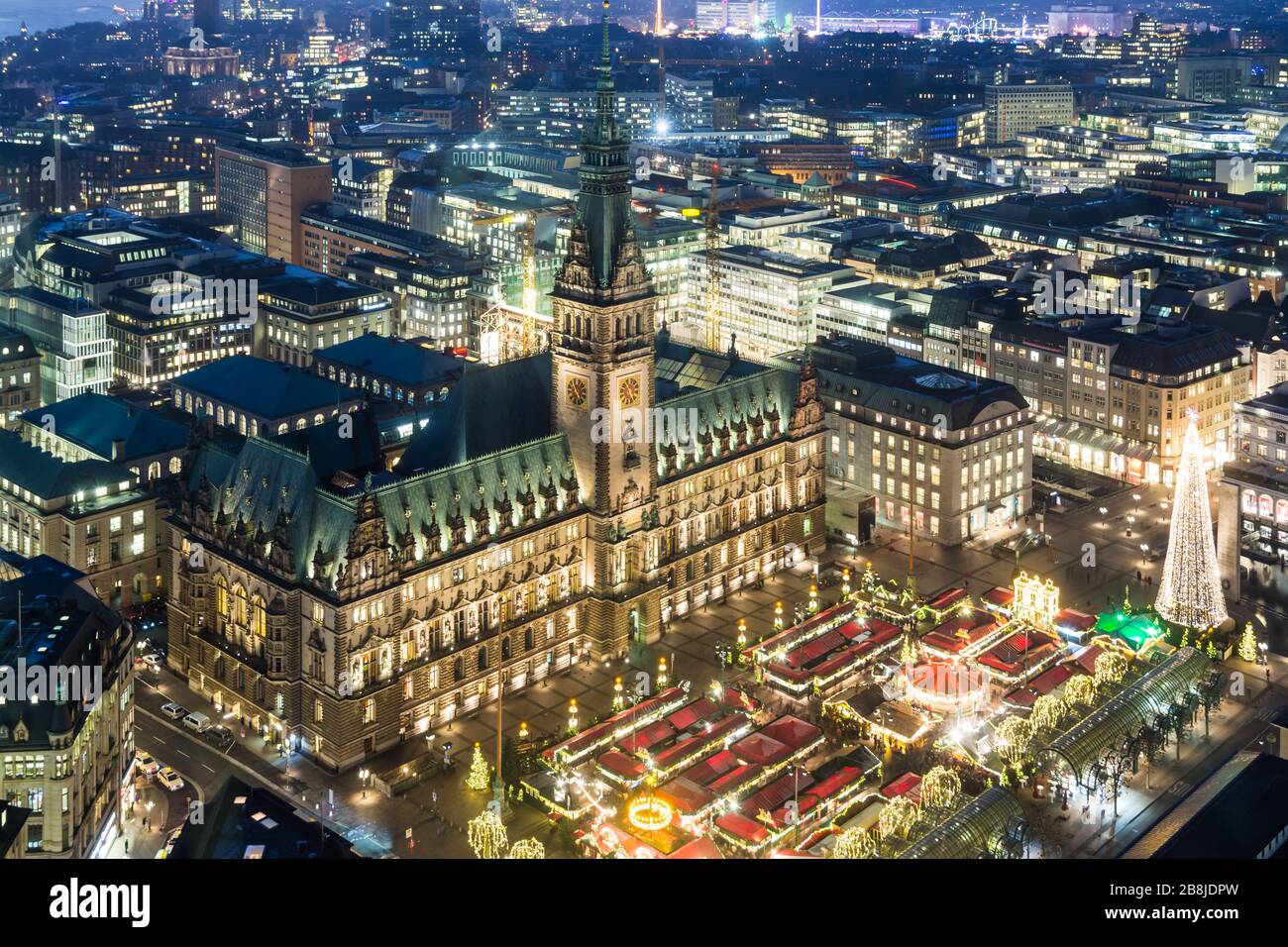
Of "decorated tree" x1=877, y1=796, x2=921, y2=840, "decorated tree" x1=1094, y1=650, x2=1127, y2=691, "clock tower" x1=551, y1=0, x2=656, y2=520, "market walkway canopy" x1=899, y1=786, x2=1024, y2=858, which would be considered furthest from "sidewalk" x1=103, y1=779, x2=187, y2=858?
"decorated tree" x1=1094, y1=650, x2=1127, y2=691

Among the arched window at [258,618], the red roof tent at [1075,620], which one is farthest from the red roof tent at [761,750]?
the arched window at [258,618]

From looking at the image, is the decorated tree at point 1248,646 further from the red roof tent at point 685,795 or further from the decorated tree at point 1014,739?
the red roof tent at point 685,795

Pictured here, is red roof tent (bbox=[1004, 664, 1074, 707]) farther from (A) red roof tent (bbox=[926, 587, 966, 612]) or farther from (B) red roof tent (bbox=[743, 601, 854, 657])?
(B) red roof tent (bbox=[743, 601, 854, 657])

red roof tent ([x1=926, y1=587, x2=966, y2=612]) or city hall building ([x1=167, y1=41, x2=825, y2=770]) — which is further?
red roof tent ([x1=926, y1=587, x2=966, y2=612])

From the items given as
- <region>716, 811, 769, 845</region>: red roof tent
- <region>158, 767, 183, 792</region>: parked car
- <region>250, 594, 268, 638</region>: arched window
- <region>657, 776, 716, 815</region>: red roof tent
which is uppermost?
<region>250, 594, 268, 638</region>: arched window

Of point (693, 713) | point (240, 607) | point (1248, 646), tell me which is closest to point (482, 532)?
point (240, 607)

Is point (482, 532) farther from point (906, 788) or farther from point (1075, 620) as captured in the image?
point (1075, 620)
